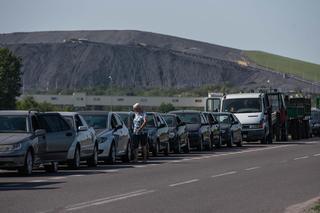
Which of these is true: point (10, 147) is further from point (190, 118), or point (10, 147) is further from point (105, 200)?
point (190, 118)

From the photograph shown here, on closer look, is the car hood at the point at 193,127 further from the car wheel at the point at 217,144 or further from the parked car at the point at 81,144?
the parked car at the point at 81,144

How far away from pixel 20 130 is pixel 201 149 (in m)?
17.4

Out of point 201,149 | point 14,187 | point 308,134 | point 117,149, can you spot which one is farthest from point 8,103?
point 14,187

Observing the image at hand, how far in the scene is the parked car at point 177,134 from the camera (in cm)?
3606

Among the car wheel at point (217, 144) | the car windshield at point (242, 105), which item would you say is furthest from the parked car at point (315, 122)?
the car wheel at point (217, 144)

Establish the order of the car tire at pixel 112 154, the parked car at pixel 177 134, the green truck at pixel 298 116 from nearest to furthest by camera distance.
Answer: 1. the car tire at pixel 112 154
2. the parked car at pixel 177 134
3. the green truck at pixel 298 116

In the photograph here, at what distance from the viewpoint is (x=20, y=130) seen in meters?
23.2

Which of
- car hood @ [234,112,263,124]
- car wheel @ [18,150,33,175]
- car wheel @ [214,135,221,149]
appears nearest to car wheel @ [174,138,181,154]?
car wheel @ [214,135,221,149]

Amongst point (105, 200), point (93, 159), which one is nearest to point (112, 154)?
point (93, 159)

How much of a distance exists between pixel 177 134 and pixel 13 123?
1353cm

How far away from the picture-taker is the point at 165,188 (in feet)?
61.5

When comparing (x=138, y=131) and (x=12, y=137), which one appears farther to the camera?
(x=138, y=131)

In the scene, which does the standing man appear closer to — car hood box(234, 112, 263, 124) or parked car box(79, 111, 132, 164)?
parked car box(79, 111, 132, 164)

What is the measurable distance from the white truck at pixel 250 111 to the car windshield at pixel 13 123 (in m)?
25.0
